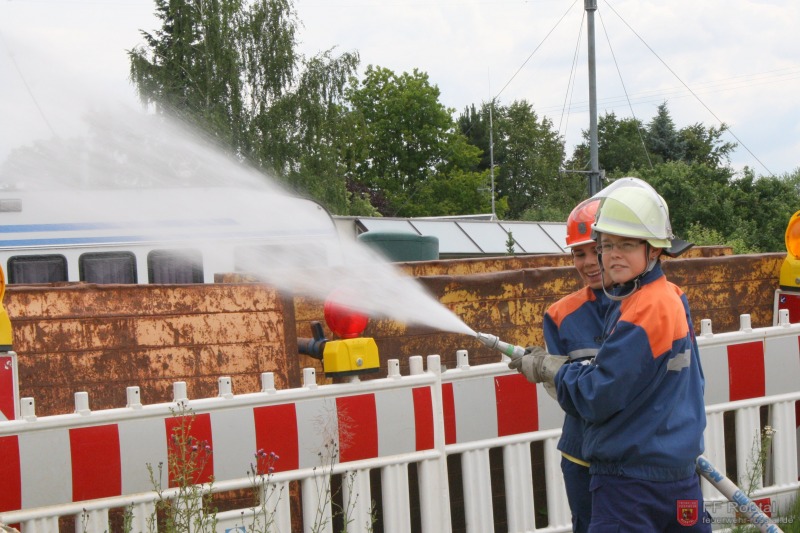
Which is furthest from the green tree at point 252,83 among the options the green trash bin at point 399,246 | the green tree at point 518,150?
the green tree at point 518,150

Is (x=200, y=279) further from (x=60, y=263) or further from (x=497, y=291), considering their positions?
(x=497, y=291)

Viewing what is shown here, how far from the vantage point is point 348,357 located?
182 inches

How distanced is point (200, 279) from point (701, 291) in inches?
353

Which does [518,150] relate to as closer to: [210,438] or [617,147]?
[617,147]

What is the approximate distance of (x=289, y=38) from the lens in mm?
36969

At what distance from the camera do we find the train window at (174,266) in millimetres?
14156

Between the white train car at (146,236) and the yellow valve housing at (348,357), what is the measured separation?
31.4 ft

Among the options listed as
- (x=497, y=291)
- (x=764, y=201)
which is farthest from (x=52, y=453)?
(x=764, y=201)

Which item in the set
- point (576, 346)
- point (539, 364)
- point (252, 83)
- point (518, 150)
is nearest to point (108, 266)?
point (576, 346)

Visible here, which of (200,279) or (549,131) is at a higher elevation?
(549,131)

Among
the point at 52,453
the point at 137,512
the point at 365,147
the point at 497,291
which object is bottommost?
the point at 137,512

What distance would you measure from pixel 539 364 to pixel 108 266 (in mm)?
10845

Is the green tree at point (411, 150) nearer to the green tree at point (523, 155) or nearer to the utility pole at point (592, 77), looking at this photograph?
the green tree at point (523, 155)

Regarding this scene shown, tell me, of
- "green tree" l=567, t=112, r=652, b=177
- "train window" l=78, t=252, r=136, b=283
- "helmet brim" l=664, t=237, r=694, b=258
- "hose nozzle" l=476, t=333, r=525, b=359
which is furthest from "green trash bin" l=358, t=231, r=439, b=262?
"green tree" l=567, t=112, r=652, b=177
